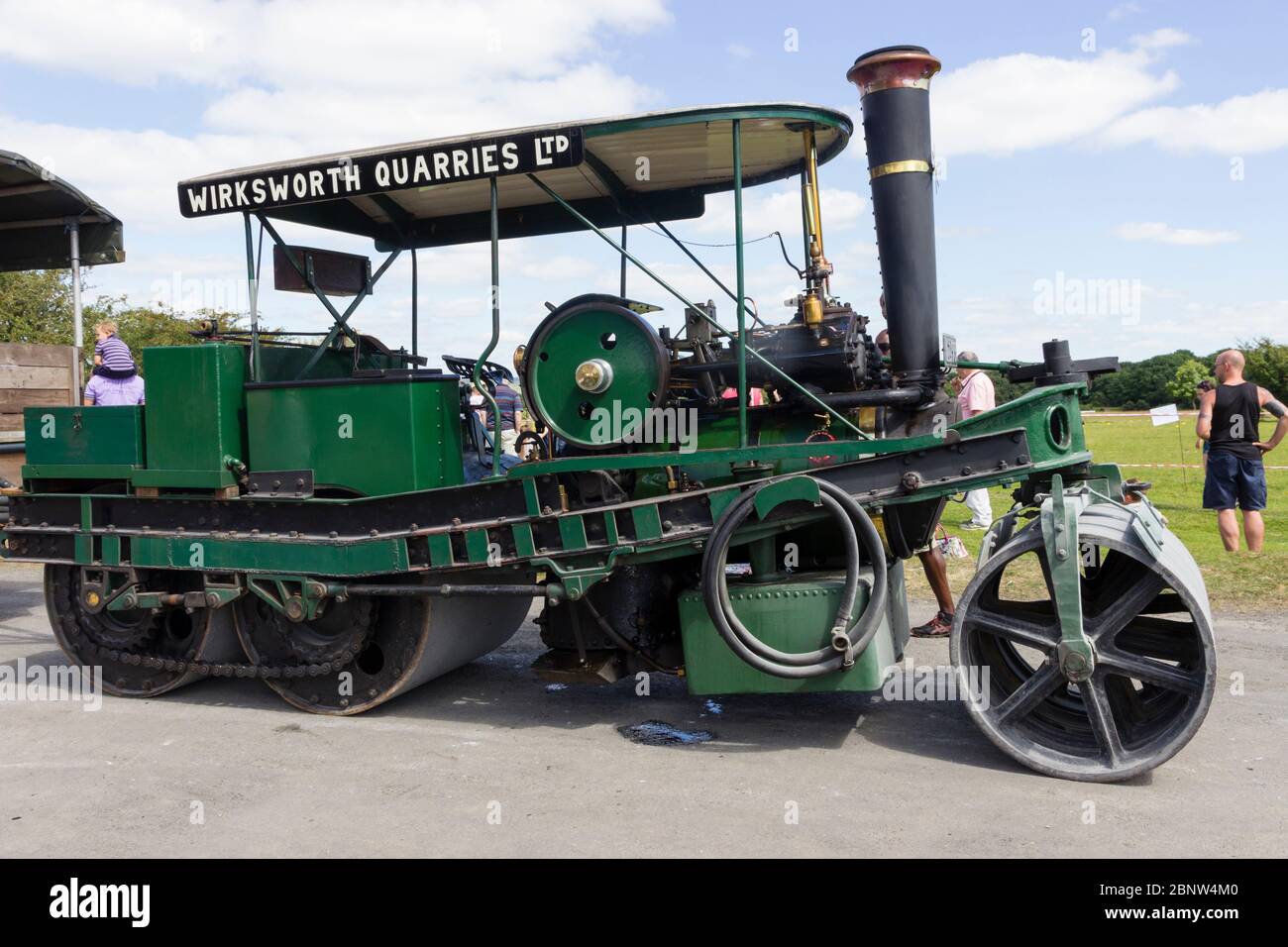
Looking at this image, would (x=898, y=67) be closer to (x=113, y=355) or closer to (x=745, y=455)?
(x=745, y=455)

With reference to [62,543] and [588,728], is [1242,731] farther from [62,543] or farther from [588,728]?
[62,543]

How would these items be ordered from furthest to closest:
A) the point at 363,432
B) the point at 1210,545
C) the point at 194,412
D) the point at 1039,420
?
the point at 1210,545
the point at 194,412
the point at 363,432
the point at 1039,420

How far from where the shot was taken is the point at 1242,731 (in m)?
5.18

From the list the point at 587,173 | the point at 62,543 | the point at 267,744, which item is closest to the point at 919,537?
the point at 587,173

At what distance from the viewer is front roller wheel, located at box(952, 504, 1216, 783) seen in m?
4.47

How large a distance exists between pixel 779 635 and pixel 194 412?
3.35 meters

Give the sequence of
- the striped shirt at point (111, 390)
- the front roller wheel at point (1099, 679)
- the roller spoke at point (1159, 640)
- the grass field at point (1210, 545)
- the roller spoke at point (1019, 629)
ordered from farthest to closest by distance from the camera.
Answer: the striped shirt at point (111, 390) < the grass field at point (1210, 545) < the roller spoke at point (1159, 640) < the roller spoke at point (1019, 629) < the front roller wheel at point (1099, 679)

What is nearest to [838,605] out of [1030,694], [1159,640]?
[1030,694]

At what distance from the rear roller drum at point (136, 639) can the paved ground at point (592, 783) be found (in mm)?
165

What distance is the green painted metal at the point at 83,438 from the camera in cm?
614

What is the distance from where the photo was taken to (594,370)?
5.22m

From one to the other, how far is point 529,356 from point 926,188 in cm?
207

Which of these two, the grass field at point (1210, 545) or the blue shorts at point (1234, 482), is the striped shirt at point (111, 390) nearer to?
the grass field at point (1210, 545)

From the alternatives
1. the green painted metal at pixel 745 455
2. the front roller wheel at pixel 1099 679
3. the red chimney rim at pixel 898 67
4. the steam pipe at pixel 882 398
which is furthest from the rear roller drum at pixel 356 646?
the red chimney rim at pixel 898 67
